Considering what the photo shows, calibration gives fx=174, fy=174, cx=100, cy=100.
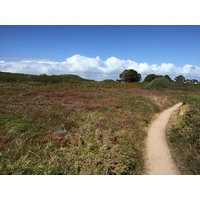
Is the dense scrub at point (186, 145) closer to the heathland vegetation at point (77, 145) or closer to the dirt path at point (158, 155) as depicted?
the heathland vegetation at point (77, 145)

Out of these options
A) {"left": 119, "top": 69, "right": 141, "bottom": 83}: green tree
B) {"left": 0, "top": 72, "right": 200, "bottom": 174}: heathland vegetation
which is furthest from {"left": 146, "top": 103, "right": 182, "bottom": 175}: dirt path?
{"left": 119, "top": 69, "right": 141, "bottom": 83}: green tree

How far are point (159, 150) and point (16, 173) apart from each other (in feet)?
23.2

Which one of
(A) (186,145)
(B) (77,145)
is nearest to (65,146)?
(B) (77,145)

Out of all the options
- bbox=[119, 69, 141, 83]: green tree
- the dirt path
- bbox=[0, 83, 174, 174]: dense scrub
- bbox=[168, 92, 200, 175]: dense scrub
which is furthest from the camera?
bbox=[119, 69, 141, 83]: green tree

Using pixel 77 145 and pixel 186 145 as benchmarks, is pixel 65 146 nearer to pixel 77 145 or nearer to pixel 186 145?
pixel 77 145

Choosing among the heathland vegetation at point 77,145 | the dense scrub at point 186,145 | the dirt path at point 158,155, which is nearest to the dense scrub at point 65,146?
the heathland vegetation at point 77,145

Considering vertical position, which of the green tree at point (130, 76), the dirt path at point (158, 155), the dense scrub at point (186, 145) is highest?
the green tree at point (130, 76)

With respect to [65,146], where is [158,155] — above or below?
below

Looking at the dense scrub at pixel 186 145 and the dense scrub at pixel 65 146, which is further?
the dense scrub at pixel 186 145

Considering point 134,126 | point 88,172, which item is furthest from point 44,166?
point 134,126

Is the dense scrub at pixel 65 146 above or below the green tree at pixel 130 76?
below

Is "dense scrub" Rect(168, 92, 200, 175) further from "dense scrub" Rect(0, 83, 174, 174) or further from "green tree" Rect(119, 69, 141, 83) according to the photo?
"green tree" Rect(119, 69, 141, 83)
